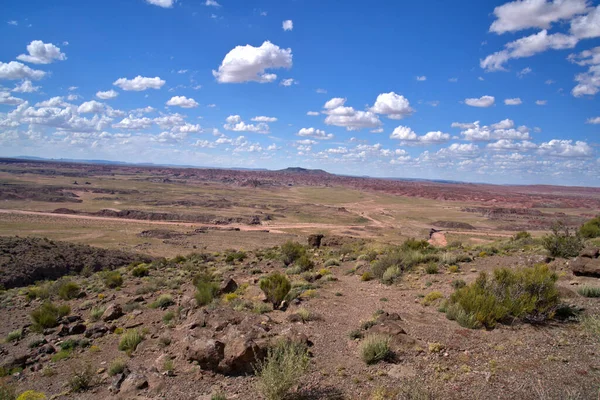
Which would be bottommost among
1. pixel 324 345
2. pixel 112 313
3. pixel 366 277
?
pixel 112 313

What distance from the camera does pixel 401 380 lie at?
597 centimetres

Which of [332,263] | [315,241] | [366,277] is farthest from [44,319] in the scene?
[315,241]

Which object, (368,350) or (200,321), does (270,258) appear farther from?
(368,350)

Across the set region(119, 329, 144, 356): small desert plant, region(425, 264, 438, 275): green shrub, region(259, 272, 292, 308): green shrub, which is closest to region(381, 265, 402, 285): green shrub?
region(425, 264, 438, 275): green shrub

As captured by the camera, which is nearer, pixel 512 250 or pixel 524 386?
pixel 524 386

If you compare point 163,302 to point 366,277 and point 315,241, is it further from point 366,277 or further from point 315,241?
point 315,241

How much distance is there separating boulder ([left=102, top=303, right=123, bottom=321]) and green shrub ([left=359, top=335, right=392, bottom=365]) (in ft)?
30.9

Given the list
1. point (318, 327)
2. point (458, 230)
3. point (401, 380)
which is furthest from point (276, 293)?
point (458, 230)

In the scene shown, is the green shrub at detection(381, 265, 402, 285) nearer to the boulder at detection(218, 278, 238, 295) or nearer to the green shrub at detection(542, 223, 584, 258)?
the boulder at detection(218, 278, 238, 295)

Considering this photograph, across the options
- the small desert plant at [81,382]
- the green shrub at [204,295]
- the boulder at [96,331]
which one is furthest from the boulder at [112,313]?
the small desert plant at [81,382]

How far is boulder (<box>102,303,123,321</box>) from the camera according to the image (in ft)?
39.9

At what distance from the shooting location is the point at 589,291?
934 centimetres

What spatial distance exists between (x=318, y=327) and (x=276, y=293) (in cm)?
257

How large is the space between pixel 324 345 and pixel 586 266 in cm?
929
